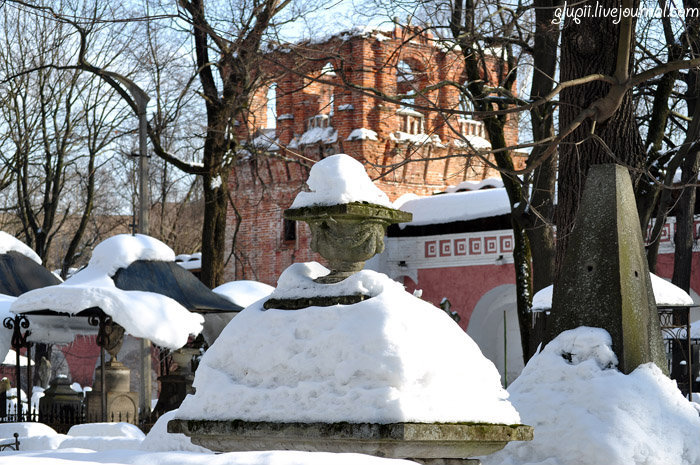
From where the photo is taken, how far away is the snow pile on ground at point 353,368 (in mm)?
5438

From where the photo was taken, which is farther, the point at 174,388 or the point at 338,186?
the point at 174,388

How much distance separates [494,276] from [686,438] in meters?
16.1

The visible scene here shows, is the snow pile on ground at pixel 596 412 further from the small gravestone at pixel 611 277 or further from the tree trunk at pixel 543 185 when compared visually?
the tree trunk at pixel 543 185

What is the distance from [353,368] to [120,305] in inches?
363

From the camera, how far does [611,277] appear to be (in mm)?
7738

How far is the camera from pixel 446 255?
23750 millimetres

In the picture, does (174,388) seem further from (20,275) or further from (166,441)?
(166,441)

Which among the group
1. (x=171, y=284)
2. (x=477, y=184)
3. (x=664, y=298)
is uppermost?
(x=477, y=184)

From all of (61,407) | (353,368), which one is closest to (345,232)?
(353,368)

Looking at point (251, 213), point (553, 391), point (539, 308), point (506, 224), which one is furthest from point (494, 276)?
point (553, 391)

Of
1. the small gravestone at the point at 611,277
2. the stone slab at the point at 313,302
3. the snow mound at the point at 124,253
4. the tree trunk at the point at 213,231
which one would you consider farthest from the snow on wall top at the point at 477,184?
the stone slab at the point at 313,302

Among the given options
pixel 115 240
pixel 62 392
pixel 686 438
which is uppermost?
pixel 115 240

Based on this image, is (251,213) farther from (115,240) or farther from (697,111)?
(697,111)

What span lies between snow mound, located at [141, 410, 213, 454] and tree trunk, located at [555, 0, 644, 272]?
411cm
